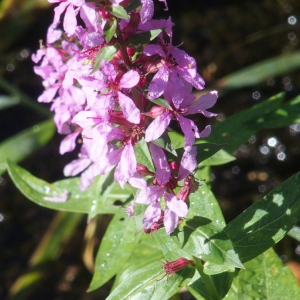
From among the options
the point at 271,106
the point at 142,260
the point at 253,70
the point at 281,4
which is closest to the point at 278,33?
the point at 281,4

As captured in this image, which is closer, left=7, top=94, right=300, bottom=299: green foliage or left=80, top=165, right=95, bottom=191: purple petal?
left=7, top=94, right=300, bottom=299: green foliage

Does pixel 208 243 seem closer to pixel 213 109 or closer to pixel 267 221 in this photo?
pixel 267 221

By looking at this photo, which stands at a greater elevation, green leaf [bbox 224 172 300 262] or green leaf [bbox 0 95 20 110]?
green leaf [bbox 0 95 20 110]

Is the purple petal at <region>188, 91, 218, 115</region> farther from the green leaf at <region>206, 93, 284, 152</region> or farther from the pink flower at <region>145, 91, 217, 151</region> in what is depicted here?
the green leaf at <region>206, 93, 284, 152</region>

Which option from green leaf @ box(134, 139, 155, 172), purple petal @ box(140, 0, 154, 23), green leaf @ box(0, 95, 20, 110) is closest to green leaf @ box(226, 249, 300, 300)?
green leaf @ box(134, 139, 155, 172)

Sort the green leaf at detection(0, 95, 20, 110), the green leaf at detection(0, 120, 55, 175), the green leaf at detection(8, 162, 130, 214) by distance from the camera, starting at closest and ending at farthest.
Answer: the green leaf at detection(8, 162, 130, 214)
the green leaf at detection(0, 120, 55, 175)
the green leaf at detection(0, 95, 20, 110)

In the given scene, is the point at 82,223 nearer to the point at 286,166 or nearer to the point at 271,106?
the point at 286,166

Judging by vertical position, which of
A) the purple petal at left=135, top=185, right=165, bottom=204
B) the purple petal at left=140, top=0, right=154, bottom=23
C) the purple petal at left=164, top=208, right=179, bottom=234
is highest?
the purple petal at left=140, top=0, right=154, bottom=23

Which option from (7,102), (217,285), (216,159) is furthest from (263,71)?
(217,285)
